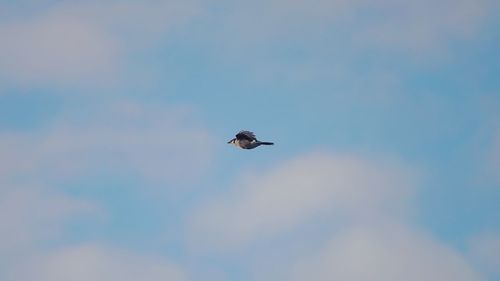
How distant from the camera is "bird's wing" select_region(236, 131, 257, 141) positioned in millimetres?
65375

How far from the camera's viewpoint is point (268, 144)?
217 ft

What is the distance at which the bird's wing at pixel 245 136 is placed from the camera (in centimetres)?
6538

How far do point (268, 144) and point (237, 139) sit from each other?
323 cm

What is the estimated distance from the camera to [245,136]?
65500 mm

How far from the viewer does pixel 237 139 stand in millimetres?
66375
